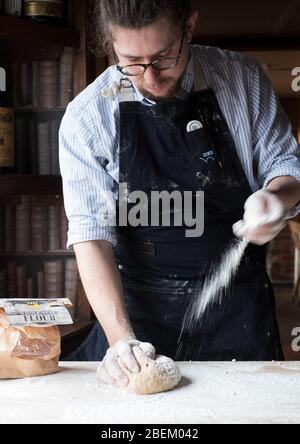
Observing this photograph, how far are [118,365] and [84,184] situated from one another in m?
0.49

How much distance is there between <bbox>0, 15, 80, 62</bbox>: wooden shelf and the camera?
2.58 meters

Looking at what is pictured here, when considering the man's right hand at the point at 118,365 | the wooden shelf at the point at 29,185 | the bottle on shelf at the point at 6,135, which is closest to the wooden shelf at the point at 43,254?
the wooden shelf at the point at 29,185

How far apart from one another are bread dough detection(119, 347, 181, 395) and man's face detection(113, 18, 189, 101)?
62cm

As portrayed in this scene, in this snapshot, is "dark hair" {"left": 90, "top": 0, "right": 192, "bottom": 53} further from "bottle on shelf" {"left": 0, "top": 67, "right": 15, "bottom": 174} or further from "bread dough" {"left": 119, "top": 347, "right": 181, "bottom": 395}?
"bottle on shelf" {"left": 0, "top": 67, "right": 15, "bottom": 174}

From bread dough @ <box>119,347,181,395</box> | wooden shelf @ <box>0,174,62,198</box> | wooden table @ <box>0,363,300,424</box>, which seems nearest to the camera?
wooden table @ <box>0,363,300,424</box>

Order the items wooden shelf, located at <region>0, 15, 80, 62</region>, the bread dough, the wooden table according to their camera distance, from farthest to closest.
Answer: wooden shelf, located at <region>0, 15, 80, 62</region> < the bread dough < the wooden table

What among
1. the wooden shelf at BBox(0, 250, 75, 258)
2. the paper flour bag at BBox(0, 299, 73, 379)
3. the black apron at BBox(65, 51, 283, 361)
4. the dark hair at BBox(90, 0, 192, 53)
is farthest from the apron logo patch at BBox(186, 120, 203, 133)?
the wooden shelf at BBox(0, 250, 75, 258)

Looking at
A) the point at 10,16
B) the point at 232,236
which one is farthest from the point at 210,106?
the point at 10,16

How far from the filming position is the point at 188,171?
1.75 m

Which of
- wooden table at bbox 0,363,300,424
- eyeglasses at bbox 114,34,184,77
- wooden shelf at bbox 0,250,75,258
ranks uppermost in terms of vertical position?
eyeglasses at bbox 114,34,184,77

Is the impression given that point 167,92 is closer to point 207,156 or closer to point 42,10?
point 207,156

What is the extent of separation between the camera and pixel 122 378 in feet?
4.25
